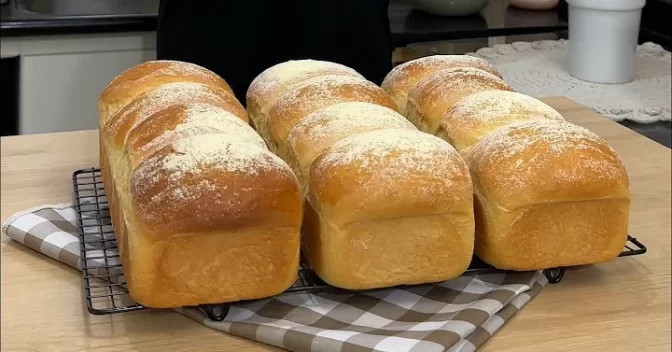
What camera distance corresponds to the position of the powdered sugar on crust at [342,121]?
86 cm

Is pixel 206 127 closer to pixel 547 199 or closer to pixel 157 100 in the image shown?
pixel 157 100

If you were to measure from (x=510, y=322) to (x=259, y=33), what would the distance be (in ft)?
3.17

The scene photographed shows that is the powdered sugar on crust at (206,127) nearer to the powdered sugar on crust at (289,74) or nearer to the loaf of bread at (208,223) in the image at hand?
the loaf of bread at (208,223)

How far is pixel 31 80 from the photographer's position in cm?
172

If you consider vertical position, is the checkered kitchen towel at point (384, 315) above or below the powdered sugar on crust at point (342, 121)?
below

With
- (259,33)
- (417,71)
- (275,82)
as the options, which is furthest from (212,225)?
(259,33)

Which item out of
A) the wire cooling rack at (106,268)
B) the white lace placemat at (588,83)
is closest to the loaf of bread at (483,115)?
the wire cooling rack at (106,268)

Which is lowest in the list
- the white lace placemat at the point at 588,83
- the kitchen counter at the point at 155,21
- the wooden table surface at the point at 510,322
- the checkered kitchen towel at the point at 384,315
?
the wooden table surface at the point at 510,322

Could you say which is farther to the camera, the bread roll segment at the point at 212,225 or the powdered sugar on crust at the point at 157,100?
the powdered sugar on crust at the point at 157,100

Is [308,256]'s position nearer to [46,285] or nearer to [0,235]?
[46,285]

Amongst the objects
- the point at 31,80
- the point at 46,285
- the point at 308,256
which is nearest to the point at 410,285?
the point at 308,256

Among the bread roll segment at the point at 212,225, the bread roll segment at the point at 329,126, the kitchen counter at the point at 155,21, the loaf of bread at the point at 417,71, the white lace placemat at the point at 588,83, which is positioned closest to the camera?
the bread roll segment at the point at 212,225

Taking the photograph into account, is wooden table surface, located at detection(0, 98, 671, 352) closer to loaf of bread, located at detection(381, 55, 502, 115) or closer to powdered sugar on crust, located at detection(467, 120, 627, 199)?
powdered sugar on crust, located at detection(467, 120, 627, 199)

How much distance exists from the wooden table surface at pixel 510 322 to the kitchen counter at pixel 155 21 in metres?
0.74
